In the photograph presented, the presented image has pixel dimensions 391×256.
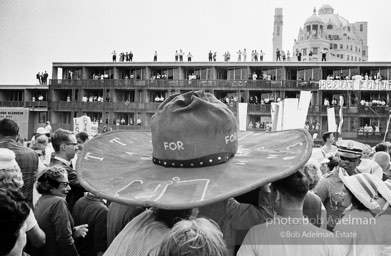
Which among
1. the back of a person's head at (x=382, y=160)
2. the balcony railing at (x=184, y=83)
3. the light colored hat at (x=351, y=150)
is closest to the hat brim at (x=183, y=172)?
the light colored hat at (x=351, y=150)

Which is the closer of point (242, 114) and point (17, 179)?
point (17, 179)

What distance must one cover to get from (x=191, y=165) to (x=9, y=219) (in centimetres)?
94

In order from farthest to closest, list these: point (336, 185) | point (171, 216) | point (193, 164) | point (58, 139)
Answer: point (58, 139), point (336, 185), point (193, 164), point (171, 216)

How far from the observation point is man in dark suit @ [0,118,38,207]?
16.0ft

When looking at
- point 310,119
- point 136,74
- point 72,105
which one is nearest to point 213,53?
point 136,74

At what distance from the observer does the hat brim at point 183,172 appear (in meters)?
2.00

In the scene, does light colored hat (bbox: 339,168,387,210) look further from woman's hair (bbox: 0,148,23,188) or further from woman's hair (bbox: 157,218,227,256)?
woman's hair (bbox: 0,148,23,188)

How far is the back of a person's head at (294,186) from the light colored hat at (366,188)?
36.3 inches

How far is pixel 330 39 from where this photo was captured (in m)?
113

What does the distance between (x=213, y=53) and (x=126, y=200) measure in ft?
142

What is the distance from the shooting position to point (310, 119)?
4050cm

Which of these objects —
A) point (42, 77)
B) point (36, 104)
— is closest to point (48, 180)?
point (36, 104)

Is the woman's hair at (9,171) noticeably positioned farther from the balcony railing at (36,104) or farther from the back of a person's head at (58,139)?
the balcony railing at (36,104)

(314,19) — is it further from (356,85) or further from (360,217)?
(360,217)
